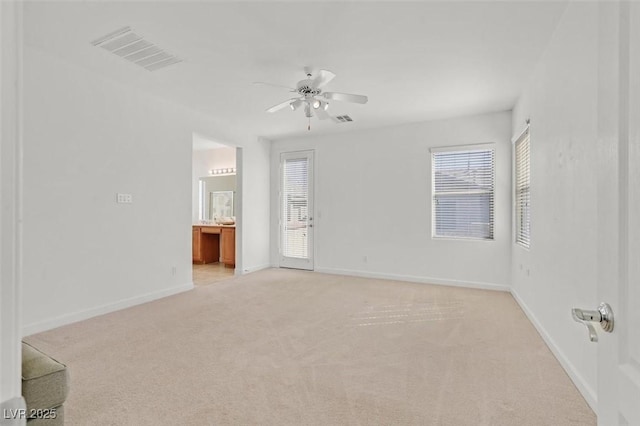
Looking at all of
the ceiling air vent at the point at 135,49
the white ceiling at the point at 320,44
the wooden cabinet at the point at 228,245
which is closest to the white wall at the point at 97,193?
the white ceiling at the point at 320,44

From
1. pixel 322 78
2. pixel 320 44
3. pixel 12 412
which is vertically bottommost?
pixel 12 412

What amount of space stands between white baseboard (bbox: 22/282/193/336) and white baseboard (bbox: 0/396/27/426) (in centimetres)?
343

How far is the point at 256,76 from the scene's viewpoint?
3521 mm

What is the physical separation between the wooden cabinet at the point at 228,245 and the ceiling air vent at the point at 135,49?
3.87m

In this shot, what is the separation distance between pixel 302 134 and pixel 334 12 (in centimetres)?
386

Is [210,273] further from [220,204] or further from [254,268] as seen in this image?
[220,204]

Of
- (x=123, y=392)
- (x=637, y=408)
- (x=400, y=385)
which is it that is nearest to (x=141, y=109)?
(x=123, y=392)

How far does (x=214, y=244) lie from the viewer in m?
7.55

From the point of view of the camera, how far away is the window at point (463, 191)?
4.97 metres

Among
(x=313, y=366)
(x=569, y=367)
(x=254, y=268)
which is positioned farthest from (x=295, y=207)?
(x=569, y=367)

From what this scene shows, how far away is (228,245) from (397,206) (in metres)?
3.58

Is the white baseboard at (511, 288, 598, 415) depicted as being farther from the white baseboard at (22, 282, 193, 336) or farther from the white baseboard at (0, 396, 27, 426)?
the white baseboard at (22, 282, 193, 336)

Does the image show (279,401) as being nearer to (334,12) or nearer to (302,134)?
(334,12)

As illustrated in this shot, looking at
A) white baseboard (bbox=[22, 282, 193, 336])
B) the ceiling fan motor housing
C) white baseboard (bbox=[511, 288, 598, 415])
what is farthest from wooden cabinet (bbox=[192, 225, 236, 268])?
white baseboard (bbox=[511, 288, 598, 415])
